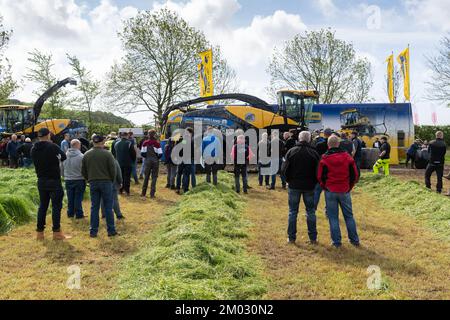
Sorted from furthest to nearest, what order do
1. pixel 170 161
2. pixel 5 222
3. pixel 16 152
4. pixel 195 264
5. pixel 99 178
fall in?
pixel 16 152
pixel 170 161
pixel 5 222
pixel 99 178
pixel 195 264

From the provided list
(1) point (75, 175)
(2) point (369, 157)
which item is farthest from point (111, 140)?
(2) point (369, 157)

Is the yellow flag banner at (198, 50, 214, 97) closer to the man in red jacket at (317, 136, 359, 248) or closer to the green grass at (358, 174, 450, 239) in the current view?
the green grass at (358, 174, 450, 239)

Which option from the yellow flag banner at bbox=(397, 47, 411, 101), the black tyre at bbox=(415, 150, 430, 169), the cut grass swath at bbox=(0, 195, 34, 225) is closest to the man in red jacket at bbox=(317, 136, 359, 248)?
the cut grass swath at bbox=(0, 195, 34, 225)

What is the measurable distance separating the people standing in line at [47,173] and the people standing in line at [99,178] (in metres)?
0.47

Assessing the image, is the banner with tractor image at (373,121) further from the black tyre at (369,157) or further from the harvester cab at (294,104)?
the harvester cab at (294,104)

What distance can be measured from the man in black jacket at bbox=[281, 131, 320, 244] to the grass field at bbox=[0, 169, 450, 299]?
0.31m

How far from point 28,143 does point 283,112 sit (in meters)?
11.1

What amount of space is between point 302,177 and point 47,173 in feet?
13.9

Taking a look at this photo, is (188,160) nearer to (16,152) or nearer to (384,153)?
(384,153)

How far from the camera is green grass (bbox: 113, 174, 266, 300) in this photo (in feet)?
13.9

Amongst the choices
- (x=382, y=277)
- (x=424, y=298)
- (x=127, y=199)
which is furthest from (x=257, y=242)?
(x=127, y=199)

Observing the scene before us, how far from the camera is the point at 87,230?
7.69m

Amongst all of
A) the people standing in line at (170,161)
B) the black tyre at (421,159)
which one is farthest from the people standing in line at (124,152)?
the black tyre at (421,159)

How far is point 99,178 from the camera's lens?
720cm
